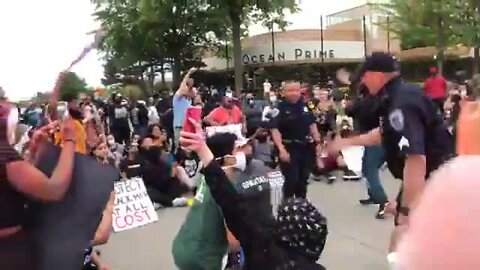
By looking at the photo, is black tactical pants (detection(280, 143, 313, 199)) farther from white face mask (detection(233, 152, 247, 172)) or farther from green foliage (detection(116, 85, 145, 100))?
green foliage (detection(116, 85, 145, 100))

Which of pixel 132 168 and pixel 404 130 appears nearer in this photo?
pixel 404 130

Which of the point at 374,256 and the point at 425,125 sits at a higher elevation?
the point at 425,125

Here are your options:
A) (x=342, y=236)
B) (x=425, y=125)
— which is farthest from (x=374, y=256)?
(x=425, y=125)

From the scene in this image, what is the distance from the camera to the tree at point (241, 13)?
36531mm

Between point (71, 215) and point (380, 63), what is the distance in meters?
2.85

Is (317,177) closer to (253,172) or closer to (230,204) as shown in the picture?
(253,172)

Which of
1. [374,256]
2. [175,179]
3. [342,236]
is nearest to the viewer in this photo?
[374,256]

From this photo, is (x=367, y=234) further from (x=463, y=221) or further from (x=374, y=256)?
(x=463, y=221)

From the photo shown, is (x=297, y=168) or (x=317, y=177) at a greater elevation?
(x=297, y=168)

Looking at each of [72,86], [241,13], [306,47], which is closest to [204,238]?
[72,86]

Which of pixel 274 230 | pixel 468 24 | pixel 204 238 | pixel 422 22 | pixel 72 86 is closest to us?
pixel 274 230

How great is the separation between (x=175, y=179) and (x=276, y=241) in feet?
29.9

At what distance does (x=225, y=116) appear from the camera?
13375 mm

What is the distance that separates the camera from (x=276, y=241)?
3271mm
